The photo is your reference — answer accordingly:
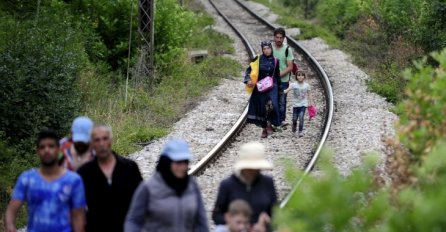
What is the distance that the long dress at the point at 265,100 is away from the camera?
14.4 metres

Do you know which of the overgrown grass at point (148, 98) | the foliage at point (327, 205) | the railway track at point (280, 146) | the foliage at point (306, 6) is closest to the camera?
the foliage at point (327, 205)

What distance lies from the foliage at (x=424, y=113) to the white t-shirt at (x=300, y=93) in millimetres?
8452

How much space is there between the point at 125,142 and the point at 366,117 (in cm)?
544

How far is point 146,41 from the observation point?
2033 centimetres

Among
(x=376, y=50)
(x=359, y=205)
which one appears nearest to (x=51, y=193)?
(x=359, y=205)

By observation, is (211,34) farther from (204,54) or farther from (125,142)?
(125,142)

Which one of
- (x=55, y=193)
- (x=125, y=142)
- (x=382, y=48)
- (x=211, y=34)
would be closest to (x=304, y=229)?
(x=55, y=193)

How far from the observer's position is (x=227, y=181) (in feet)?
21.3

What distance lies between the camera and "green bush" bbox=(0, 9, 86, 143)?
15.0 m

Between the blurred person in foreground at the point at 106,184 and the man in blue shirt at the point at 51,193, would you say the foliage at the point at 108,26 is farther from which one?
the man in blue shirt at the point at 51,193

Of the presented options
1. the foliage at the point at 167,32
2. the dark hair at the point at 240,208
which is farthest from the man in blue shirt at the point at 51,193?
the foliage at the point at 167,32

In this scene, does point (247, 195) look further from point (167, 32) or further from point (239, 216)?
point (167, 32)

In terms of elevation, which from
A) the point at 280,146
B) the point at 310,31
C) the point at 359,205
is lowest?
the point at 280,146

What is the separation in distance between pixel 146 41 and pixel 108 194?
13.9 meters
